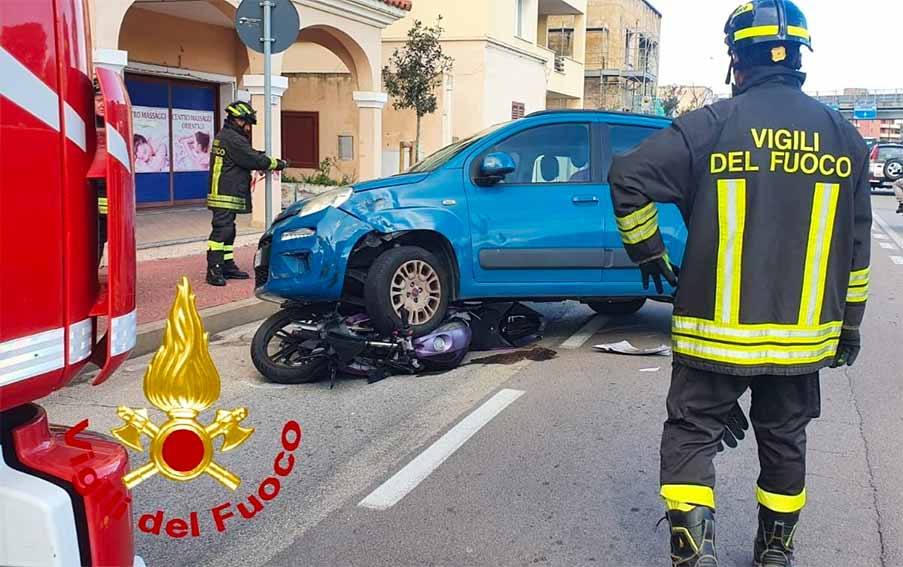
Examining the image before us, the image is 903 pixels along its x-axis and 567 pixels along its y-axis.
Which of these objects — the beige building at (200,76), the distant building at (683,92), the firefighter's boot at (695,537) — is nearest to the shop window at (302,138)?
the beige building at (200,76)

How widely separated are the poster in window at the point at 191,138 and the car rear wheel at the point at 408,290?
11113mm

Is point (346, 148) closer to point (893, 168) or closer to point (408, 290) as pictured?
point (408, 290)

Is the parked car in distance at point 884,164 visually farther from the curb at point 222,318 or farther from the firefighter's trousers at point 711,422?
the firefighter's trousers at point 711,422

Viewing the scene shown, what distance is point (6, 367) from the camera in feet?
4.76

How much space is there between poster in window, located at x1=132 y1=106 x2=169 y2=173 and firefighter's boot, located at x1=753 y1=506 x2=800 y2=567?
13758 mm

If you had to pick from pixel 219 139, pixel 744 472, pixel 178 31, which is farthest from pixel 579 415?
pixel 178 31

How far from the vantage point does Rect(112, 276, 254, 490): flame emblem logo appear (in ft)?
4.98

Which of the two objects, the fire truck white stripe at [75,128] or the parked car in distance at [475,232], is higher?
the fire truck white stripe at [75,128]

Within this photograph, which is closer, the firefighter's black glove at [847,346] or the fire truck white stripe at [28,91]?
the fire truck white stripe at [28,91]

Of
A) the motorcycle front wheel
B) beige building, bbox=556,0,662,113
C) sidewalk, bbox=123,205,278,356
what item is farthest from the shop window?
beige building, bbox=556,0,662,113

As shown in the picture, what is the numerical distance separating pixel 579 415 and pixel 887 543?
2.05m

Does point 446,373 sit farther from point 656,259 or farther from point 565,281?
point 656,259

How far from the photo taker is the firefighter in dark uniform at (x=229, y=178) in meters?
8.84

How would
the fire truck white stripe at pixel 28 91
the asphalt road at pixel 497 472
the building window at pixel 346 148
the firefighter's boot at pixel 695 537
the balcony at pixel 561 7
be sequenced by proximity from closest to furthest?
the fire truck white stripe at pixel 28 91 → the firefighter's boot at pixel 695 537 → the asphalt road at pixel 497 472 → the building window at pixel 346 148 → the balcony at pixel 561 7
